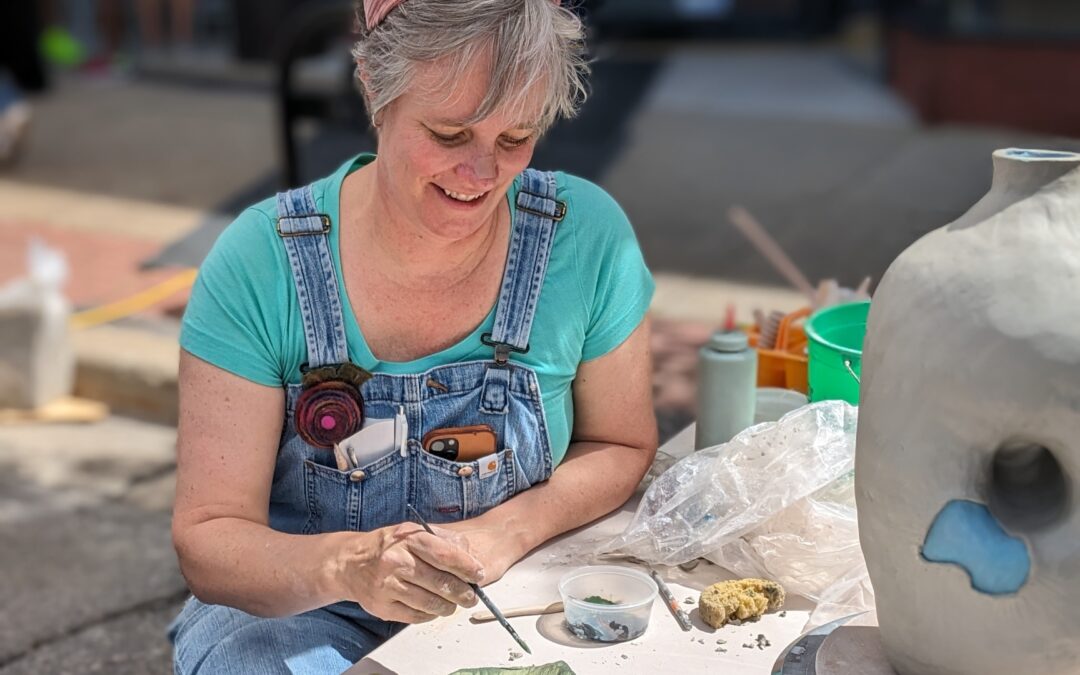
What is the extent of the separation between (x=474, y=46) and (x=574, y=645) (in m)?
0.76

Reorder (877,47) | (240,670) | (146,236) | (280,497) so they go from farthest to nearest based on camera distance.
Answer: (877,47) → (146,236) → (280,497) → (240,670)

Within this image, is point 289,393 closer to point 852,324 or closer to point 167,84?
point 852,324

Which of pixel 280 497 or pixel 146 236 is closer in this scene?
pixel 280 497

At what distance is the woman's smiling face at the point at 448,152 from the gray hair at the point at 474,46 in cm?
1

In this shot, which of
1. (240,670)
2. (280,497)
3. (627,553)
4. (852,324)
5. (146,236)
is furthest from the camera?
(146,236)

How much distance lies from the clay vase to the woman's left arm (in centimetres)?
61

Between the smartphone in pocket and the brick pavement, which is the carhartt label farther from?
the brick pavement

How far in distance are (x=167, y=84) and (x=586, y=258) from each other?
8952 mm

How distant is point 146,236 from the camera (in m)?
6.10

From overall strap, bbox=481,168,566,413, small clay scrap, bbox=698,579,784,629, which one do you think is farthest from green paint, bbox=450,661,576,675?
overall strap, bbox=481,168,566,413

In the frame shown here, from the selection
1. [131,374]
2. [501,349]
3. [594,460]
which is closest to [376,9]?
[501,349]

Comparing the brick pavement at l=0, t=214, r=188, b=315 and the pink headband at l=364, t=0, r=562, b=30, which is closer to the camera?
the pink headband at l=364, t=0, r=562, b=30

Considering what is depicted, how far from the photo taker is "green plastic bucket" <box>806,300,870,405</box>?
6.35ft

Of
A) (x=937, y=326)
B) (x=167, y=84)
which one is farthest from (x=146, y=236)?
(x=937, y=326)
